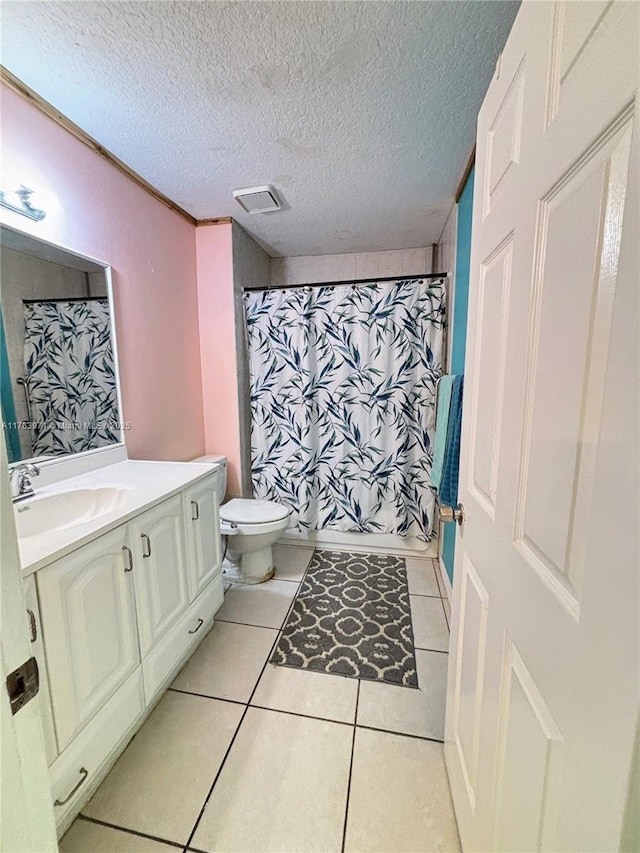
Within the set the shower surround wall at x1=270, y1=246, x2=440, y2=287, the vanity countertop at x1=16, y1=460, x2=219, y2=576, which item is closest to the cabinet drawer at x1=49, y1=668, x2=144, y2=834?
the vanity countertop at x1=16, y1=460, x2=219, y2=576

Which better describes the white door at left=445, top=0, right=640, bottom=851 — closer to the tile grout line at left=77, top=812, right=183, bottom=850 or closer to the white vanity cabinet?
the tile grout line at left=77, top=812, right=183, bottom=850

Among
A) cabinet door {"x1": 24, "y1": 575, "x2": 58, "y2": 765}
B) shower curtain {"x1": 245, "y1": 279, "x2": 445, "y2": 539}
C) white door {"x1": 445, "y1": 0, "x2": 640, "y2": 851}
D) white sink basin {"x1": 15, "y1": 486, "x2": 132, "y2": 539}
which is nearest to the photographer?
white door {"x1": 445, "y1": 0, "x2": 640, "y2": 851}

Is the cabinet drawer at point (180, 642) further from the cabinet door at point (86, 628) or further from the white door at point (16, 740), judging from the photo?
the white door at point (16, 740)

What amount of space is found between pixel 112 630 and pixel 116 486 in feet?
1.81

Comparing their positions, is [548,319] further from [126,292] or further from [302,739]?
[126,292]

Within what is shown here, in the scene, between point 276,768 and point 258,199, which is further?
point 258,199

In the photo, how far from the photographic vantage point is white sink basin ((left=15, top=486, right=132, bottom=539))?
1178 millimetres

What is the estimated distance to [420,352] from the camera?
7.47 feet

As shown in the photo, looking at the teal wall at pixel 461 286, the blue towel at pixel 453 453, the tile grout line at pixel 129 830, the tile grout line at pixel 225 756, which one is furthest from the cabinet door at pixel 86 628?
the teal wall at pixel 461 286

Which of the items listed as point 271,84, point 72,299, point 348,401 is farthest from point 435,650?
point 271,84

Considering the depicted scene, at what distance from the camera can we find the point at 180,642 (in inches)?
56.2

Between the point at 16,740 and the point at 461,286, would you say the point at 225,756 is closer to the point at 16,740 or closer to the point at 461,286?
the point at 16,740

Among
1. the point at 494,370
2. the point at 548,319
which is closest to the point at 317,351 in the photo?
the point at 494,370

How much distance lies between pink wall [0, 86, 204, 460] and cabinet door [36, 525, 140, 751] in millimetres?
906
